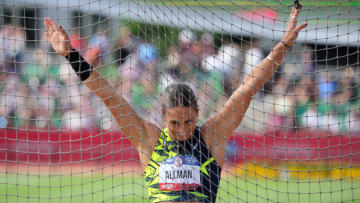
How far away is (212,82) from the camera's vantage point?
29.6 feet

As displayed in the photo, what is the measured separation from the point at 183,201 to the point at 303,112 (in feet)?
23.0

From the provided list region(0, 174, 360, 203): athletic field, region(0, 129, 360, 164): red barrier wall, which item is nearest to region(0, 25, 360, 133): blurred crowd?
region(0, 129, 360, 164): red barrier wall

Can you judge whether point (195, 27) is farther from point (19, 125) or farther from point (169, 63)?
point (19, 125)

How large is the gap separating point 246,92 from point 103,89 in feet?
3.20

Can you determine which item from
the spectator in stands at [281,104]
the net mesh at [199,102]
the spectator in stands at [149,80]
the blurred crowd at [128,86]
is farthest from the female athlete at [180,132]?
the spectator in stands at [281,104]

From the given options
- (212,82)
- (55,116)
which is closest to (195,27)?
(212,82)

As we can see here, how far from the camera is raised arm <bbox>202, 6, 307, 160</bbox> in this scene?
13.1ft

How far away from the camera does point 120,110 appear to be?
398 cm

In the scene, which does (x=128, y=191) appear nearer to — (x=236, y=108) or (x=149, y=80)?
(x=149, y=80)

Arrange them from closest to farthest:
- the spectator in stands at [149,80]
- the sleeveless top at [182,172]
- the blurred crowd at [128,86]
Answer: the sleeveless top at [182,172] < the spectator in stands at [149,80] < the blurred crowd at [128,86]

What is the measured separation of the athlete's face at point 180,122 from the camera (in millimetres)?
3840

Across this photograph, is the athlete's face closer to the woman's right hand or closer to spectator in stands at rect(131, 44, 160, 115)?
the woman's right hand

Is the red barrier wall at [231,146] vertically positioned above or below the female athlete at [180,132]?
above

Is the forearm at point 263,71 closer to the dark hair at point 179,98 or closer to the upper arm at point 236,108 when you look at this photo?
the upper arm at point 236,108
